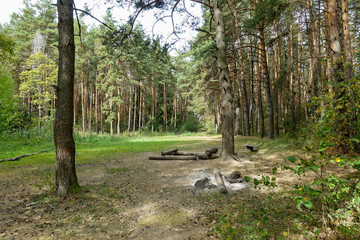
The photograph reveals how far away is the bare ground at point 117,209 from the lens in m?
2.94

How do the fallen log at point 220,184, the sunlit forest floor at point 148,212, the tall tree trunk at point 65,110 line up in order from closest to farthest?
1. the sunlit forest floor at point 148,212
2. the tall tree trunk at point 65,110
3. the fallen log at point 220,184

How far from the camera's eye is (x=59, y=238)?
2.80 metres

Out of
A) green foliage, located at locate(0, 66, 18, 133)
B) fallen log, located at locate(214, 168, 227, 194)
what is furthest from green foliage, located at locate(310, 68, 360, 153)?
green foliage, located at locate(0, 66, 18, 133)

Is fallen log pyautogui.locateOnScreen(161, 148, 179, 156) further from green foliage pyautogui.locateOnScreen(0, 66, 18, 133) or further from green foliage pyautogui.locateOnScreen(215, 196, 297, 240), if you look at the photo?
green foliage pyautogui.locateOnScreen(0, 66, 18, 133)

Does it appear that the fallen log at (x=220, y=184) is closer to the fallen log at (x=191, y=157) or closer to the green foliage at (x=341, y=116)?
the green foliage at (x=341, y=116)

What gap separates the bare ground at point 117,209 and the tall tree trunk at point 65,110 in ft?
1.30

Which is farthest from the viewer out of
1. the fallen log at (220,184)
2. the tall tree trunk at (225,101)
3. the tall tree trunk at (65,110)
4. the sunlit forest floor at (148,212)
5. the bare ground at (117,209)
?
the tall tree trunk at (225,101)

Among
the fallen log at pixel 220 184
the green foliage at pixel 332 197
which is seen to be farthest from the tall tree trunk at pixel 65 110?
the green foliage at pixel 332 197

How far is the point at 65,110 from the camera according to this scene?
4102 mm

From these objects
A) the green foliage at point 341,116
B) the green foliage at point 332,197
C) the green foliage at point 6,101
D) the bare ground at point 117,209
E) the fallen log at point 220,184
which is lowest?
the bare ground at point 117,209

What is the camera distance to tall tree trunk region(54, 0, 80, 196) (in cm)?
404

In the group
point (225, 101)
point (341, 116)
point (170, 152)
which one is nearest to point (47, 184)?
point (170, 152)

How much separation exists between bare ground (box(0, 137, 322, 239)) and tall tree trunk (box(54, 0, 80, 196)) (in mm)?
396

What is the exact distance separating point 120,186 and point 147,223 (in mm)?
2167
